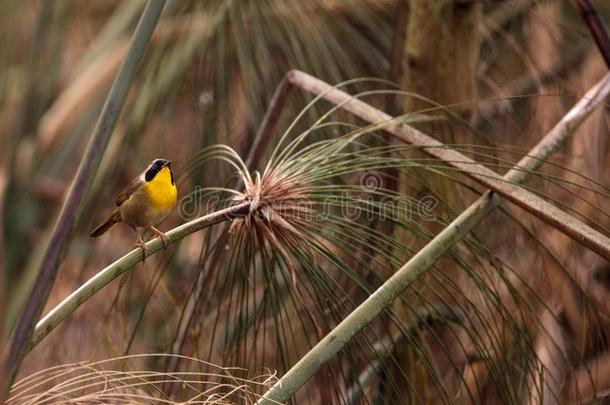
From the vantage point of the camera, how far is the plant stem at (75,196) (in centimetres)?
94

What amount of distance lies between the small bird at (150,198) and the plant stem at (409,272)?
591 millimetres

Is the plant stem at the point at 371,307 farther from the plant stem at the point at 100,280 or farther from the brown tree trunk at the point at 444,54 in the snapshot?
the brown tree trunk at the point at 444,54

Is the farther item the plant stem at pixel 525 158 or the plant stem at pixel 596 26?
the plant stem at pixel 596 26

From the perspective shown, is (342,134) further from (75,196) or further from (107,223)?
(75,196)

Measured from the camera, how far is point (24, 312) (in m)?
0.95

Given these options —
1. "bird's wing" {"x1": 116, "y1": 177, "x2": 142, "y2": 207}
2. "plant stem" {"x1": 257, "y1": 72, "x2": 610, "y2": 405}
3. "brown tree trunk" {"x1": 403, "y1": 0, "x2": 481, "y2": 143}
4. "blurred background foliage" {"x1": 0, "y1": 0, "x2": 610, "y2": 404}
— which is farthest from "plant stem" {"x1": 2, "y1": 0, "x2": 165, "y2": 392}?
"brown tree trunk" {"x1": 403, "y1": 0, "x2": 481, "y2": 143}

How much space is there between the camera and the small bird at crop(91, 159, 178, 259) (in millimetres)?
1841

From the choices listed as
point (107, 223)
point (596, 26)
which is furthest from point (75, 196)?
point (107, 223)

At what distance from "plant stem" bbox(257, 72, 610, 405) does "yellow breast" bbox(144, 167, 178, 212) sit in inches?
23.1

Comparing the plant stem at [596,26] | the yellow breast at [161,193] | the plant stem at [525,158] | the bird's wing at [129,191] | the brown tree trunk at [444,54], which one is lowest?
the plant stem at [525,158]

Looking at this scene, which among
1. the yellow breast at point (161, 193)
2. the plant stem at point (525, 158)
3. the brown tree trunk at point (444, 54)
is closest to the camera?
the plant stem at point (525, 158)

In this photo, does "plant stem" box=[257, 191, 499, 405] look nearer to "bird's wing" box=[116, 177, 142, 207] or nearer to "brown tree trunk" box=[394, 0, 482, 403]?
"brown tree trunk" box=[394, 0, 482, 403]

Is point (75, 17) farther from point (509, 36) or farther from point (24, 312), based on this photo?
point (24, 312)

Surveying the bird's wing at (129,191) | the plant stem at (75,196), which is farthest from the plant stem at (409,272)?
the bird's wing at (129,191)
